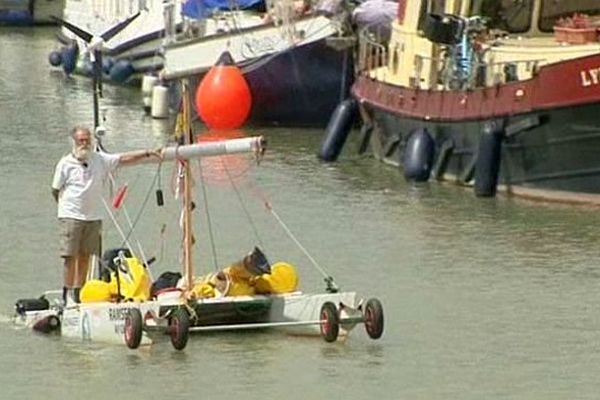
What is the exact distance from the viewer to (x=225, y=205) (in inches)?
989

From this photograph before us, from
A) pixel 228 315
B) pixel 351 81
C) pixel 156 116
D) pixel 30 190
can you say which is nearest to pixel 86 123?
pixel 156 116

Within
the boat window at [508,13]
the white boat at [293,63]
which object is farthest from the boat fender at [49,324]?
the white boat at [293,63]

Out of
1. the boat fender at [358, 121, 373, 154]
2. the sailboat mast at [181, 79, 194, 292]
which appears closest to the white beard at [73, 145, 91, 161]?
the sailboat mast at [181, 79, 194, 292]

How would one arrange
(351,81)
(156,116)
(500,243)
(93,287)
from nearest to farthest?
(93,287), (500,243), (351,81), (156,116)

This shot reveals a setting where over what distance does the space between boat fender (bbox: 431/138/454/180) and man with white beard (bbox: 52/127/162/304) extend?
8828 mm

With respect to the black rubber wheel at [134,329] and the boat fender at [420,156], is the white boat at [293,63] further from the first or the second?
the black rubber wheel at [134,329]

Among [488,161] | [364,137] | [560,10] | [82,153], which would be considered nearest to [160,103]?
[364,137]

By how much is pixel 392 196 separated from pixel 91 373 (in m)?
10.1

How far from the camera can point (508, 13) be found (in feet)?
85.9

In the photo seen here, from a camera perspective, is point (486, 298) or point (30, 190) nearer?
point (486, 298)

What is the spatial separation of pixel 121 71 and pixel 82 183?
76.6 feet

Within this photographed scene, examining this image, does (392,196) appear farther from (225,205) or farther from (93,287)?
(93,287)

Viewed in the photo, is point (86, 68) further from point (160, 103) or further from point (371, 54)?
point (371, 54)

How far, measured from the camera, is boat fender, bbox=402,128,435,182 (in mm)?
26125
